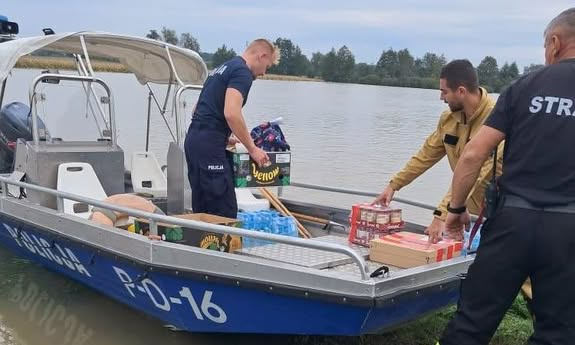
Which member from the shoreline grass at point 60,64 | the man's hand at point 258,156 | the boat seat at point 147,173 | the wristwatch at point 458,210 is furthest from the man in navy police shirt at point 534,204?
the shoreline grass at point 60,64

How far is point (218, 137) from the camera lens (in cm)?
419

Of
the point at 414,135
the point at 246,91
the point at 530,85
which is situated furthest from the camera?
the point at 414,135

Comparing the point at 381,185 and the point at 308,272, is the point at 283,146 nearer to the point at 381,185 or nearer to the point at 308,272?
the point at 308,272

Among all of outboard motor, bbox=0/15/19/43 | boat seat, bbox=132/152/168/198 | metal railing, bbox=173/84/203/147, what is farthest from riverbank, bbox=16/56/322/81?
outboard motor, bbox=0/15/19/43

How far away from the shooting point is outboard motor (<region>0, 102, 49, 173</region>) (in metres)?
6.05

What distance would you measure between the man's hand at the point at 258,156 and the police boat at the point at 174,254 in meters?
0.58

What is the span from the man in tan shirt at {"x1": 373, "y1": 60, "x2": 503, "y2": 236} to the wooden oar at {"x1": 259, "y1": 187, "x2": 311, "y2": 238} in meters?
0.98

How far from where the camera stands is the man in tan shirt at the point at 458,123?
367cm

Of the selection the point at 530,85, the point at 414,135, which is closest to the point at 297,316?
the point at 530,85

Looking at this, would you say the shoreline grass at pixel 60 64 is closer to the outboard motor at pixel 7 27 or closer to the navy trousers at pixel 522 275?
the outboard motor at pixel 7 27

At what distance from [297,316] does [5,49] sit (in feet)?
11.0

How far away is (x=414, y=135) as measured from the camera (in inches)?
711

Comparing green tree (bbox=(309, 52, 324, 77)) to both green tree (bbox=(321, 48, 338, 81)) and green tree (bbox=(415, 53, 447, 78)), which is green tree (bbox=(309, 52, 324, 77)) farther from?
green tree (bbox=(415, 53, 447, 78))

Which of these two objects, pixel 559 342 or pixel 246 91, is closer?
pixel 559 342
